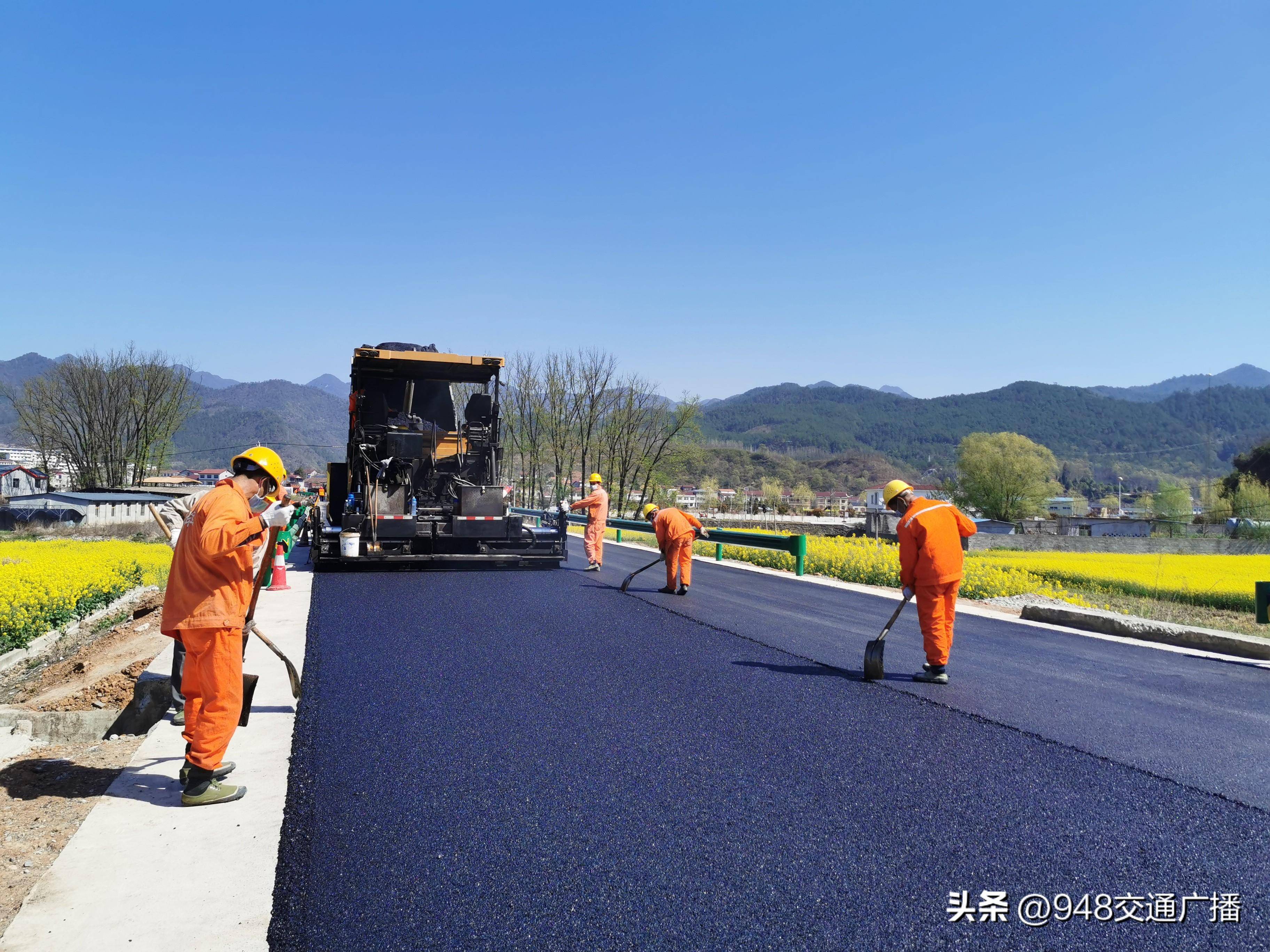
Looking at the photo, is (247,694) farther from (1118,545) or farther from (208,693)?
(1118,545)

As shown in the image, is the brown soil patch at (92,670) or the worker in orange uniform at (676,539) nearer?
the brown soil patch at (92,670)

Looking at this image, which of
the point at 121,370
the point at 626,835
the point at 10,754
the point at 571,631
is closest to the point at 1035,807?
the point at 626,835

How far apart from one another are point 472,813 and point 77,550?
16.7 m

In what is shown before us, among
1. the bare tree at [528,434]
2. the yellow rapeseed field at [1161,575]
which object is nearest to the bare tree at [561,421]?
the bare tree at [528,434]

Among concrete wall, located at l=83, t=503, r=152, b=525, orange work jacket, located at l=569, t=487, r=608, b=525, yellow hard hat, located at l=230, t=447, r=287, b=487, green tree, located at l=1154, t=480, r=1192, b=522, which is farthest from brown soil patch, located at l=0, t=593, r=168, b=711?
green tree, located at l=1154, t=480, r=1192, b=522

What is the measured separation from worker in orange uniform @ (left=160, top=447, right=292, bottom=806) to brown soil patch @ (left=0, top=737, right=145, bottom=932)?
0.61 m

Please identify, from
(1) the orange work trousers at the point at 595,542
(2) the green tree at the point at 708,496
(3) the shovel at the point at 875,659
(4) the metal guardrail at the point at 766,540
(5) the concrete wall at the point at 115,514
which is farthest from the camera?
(2) the green tree at the point at 708,496

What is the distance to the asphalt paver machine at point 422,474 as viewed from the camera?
13.7 m

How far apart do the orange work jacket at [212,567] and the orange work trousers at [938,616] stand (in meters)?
4.48

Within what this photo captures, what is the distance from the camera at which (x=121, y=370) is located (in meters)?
50.2

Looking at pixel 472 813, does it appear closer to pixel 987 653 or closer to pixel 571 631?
pixel 571 631

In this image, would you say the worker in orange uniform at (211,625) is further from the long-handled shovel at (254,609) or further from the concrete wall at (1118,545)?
the concrete wall at (1118,545)

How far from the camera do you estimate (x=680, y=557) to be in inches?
456

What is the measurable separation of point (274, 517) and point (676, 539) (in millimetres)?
6997
